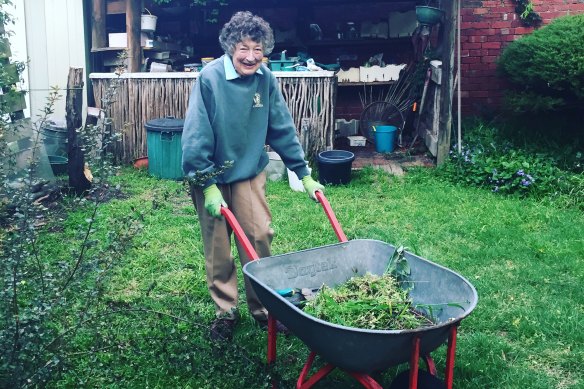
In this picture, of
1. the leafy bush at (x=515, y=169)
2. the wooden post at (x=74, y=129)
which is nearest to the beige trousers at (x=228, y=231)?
the wooden post at (x=74, y=129)

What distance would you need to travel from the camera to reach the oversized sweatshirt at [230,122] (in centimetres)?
373

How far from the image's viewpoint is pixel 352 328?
8.50 ft

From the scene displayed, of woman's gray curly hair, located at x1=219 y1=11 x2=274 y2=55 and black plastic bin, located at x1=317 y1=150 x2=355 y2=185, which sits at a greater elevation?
woman's gray curly hair, located at x1=219 y1=11 x2=274 y2=55

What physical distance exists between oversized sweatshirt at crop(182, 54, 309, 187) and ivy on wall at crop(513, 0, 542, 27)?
5.94 meters

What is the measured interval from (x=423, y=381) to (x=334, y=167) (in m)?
4.87

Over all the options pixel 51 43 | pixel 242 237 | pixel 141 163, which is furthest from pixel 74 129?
pixel 242 237

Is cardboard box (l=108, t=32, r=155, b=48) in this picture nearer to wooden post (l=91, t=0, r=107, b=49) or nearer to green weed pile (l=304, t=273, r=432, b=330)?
wooden post (l=91, t=0, r=107, b=49)

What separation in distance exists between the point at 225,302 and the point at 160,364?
22.8 inches

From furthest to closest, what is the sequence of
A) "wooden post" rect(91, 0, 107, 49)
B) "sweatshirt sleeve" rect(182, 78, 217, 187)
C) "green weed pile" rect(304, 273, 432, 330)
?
"wooden post" rect(91, 0, 107, 49), "sweatshirt sleeve" rect(182, 78, 217, 187), "green weed pile" rect(304, 273, 432, 330)

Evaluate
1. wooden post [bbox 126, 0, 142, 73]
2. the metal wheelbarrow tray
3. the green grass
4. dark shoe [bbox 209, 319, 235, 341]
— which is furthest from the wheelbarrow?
wooden post [bbox 126, 0, 142, 73]

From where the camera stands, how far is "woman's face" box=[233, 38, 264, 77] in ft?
12.3

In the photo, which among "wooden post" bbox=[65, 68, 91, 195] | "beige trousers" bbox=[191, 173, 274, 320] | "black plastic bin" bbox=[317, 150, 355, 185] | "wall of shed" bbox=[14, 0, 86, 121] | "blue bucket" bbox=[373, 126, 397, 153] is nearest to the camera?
"beige trousers" bbox=[191, 173, 274, 320]

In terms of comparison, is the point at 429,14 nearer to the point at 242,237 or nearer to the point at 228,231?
the point at 228,231

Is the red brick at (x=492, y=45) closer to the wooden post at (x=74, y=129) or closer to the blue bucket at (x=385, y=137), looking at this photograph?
the blue bucket at (x=385, y=137)
